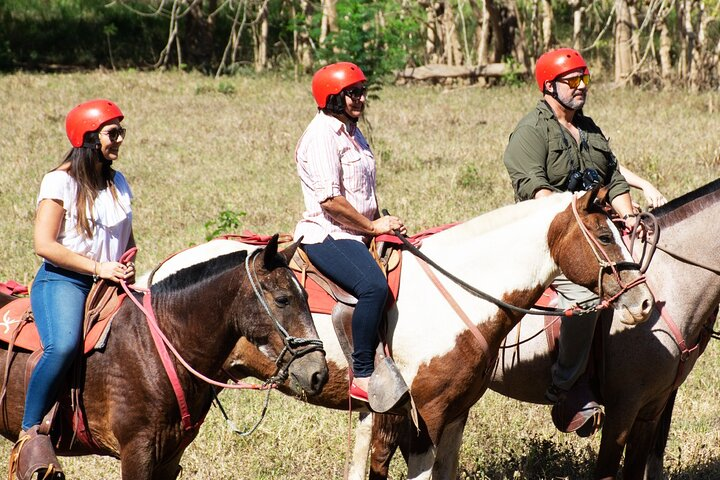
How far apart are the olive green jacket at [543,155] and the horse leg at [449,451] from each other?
1592 millimetres

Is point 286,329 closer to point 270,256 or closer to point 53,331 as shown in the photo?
point 270,256

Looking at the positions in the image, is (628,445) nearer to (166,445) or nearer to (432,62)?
(166,445)

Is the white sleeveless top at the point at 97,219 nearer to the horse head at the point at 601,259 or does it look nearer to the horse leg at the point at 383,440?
the horse leg at the point at 383,440

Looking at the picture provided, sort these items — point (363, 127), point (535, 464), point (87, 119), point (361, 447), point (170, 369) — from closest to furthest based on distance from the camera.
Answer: point (170, 369), point (87, 119), point (361, 447), point (535, 464), point (363, 127)

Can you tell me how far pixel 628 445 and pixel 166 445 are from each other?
122 inches

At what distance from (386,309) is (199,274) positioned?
4.19 feet

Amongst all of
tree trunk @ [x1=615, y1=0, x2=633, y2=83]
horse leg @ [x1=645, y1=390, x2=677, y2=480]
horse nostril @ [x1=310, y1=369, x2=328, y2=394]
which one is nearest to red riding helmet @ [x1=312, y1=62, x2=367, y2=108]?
horse nostril @ [x1=310, y1=369, x2=328, y2=394]

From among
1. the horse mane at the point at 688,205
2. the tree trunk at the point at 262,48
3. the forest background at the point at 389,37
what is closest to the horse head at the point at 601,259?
the horse mane at the point at 688,205

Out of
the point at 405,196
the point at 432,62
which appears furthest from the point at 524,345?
the point at 432,62

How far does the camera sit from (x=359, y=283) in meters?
5.64

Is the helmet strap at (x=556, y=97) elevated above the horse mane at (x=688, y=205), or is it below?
above

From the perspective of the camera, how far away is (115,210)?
5.29 m

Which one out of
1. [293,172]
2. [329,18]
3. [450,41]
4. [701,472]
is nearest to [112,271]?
[701,472]

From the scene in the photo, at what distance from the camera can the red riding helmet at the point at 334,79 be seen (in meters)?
5.73
